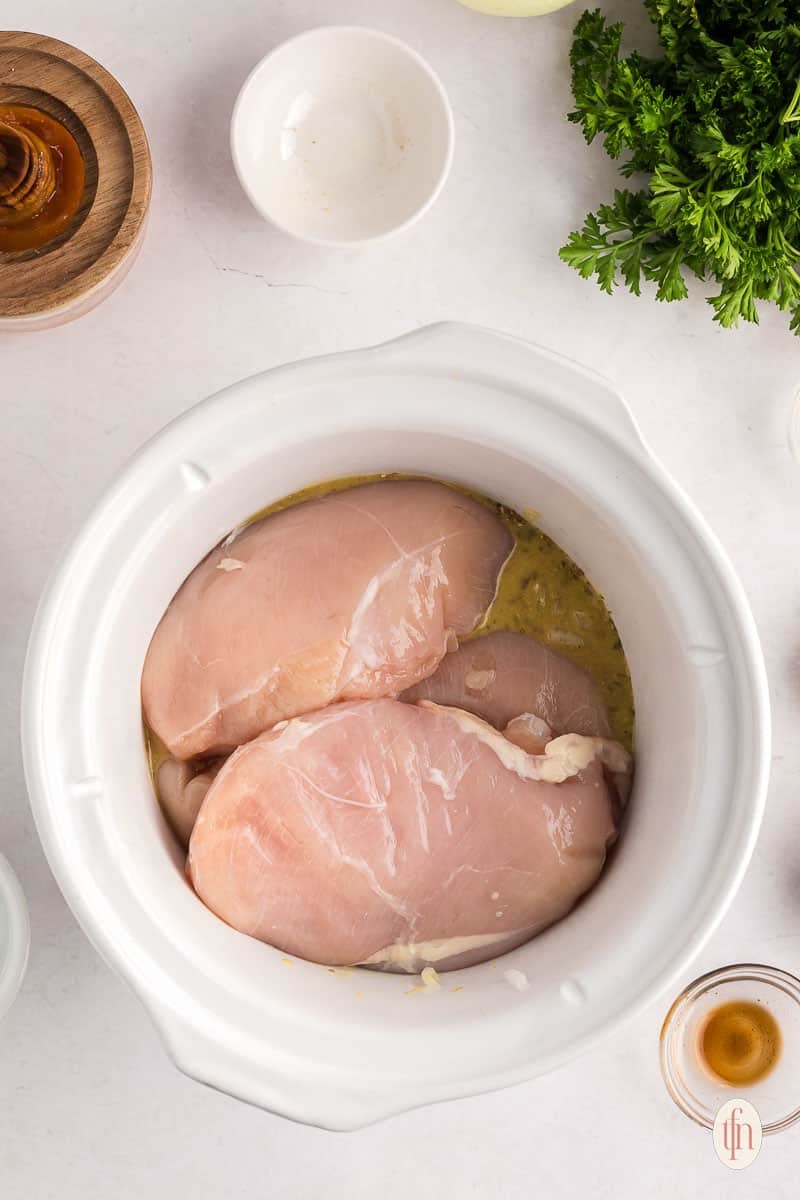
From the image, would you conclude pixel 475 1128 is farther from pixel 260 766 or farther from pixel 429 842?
pixel 260 766

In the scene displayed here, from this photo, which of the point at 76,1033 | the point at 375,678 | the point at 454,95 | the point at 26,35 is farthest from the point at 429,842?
the point at 26,35

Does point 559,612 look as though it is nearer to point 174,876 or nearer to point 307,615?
point 307,615

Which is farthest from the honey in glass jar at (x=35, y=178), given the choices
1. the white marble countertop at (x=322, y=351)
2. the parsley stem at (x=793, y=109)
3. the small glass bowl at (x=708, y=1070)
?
the small glass bowl at (x=708, y=1070)

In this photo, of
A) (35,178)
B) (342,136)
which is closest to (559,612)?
(342,136)

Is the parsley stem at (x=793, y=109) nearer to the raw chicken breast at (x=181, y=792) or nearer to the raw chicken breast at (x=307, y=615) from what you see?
the raw chicken breast at (x=307, y=615)

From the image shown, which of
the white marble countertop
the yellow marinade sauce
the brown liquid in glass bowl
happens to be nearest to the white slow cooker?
the yellow marinade sauce

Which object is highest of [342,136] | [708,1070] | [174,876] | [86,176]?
[342,136]

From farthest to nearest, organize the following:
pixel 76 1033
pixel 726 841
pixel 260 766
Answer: pixel 76 1033, pixel 260 766, pixel 726 841
